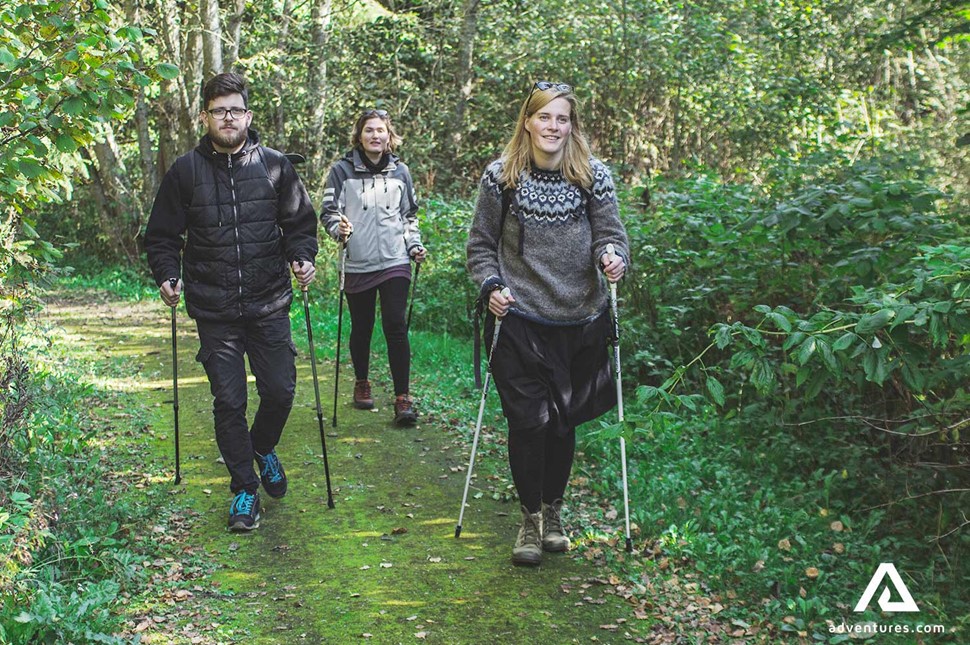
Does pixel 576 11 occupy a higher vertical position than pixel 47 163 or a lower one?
higher

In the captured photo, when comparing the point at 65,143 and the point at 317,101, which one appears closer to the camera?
the point at 65,143

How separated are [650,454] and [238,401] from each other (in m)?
2.69

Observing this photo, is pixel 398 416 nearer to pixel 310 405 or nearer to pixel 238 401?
pixel 310 405

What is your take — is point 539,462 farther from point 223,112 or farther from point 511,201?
point 223,112

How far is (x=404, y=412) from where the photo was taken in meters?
7.28

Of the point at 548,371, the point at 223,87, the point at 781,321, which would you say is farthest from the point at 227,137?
the point at 781,321

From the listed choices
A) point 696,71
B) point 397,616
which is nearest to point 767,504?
point 397,616

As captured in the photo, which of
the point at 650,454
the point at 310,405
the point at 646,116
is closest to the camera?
the point at 650,454

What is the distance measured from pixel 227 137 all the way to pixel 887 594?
402 cm

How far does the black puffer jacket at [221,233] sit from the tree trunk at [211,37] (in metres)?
7.97

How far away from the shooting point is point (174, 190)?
5.24 m

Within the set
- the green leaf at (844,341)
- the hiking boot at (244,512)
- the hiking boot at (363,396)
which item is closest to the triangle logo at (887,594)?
the green leaf at (844,341)

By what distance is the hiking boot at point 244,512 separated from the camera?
17.3 feet

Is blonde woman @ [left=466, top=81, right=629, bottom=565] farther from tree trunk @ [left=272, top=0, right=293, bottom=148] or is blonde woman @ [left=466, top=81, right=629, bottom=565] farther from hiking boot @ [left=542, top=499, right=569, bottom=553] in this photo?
tree trunk @ [left=272, top=0, right=293, bottom=148]
